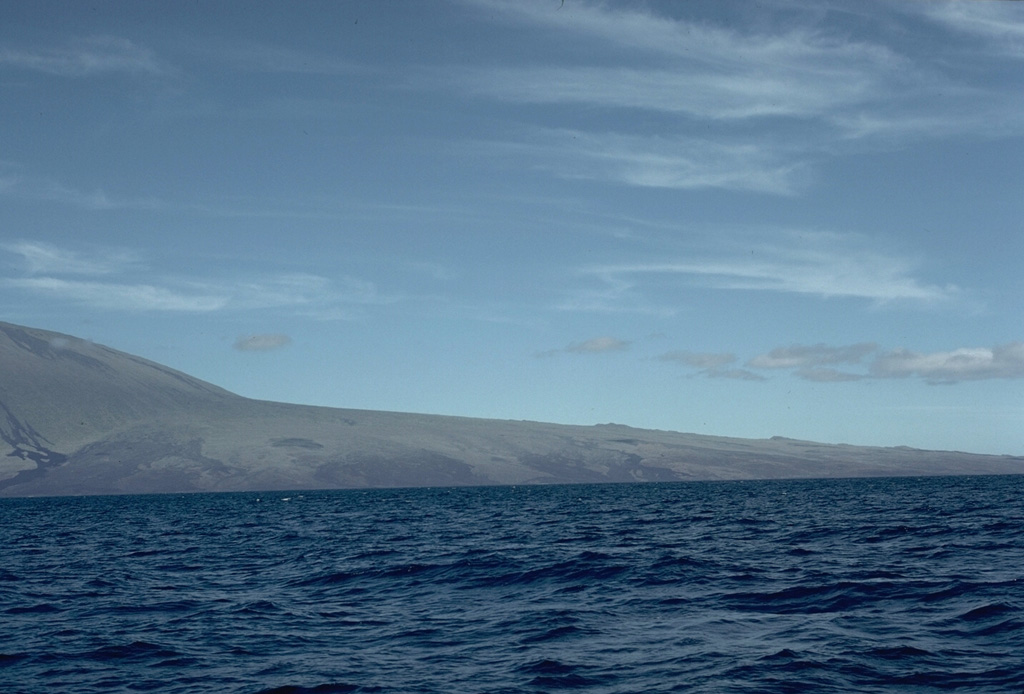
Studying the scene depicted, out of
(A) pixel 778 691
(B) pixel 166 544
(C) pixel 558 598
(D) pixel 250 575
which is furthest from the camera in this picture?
(B) pixel 166 544

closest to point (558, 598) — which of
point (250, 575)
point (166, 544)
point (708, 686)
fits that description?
point (708, 686)

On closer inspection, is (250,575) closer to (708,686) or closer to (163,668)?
(163,668)

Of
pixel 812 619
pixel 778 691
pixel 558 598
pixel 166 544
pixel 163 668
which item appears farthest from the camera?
pixel 166 544

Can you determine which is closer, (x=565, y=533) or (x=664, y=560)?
(x=664, y=560)

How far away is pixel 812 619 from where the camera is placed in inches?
999

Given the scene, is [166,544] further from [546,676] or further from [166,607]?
[546,676]

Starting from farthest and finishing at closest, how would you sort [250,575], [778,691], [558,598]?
1. [250,575]
2. [558,598]
3. [778,691]

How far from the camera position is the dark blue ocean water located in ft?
66.5

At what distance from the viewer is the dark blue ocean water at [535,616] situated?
2028 centimetres

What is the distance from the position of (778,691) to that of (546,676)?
5.04m

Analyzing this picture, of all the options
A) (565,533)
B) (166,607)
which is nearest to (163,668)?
(166,607)

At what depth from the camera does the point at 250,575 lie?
39344 millimetres

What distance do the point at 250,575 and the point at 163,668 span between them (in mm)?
17602

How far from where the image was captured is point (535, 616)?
27.5 metres
